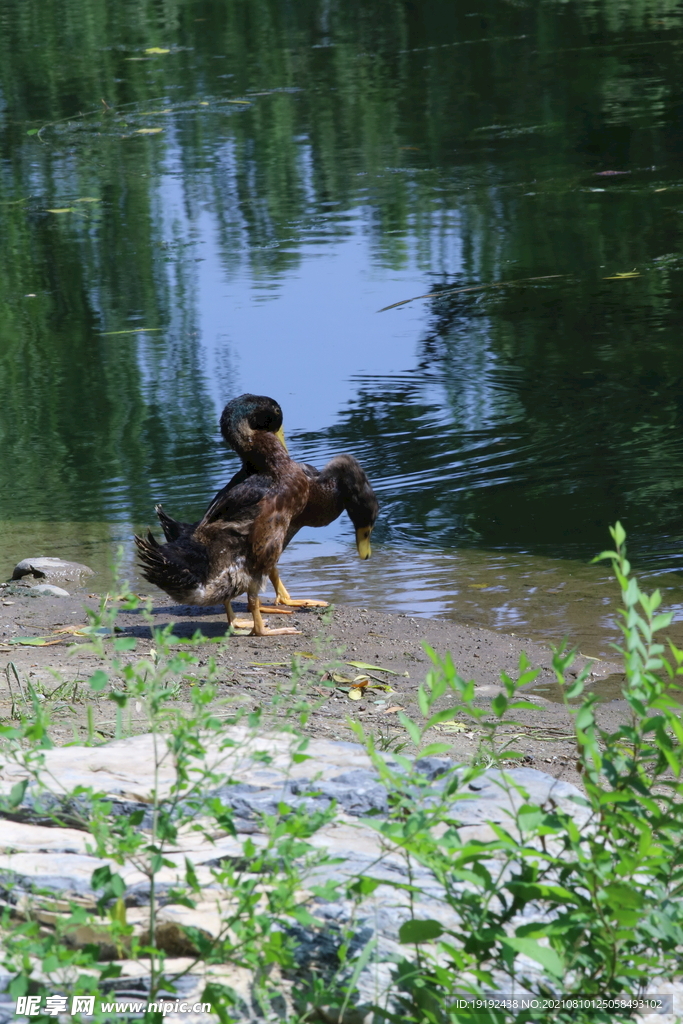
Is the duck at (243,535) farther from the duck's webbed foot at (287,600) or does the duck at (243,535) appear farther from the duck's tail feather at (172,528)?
the duck's webbed foot at (287,600)

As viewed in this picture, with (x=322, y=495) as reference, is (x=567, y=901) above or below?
above

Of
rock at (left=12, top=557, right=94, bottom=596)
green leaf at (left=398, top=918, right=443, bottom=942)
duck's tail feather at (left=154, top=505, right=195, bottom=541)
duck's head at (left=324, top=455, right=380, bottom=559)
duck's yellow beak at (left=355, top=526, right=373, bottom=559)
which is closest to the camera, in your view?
green leaf at (left=398, top=918, right=443, bottom=942)

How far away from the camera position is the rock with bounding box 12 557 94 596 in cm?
595

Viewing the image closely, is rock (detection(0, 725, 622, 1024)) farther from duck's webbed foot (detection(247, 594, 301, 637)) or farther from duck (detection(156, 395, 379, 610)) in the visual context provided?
duck (detection(156, 395, 379, 610))

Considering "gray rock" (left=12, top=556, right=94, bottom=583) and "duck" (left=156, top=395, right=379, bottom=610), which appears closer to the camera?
"duck" (left=156, top=395, right=379, bottom=610)

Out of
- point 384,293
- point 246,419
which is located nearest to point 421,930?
point 246,419

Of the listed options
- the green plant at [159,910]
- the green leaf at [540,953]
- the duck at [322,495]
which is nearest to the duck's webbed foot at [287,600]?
the duck at [322,495]

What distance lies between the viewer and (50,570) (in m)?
5.97

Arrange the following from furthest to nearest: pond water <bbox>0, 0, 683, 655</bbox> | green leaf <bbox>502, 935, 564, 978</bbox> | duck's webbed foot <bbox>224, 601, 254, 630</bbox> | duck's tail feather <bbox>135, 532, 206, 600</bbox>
Result: pond water <bbox>0, 0, 683, 655</bbox>
duck's webbed foot <bbox>224, 601, 254, 630</bbox>
duck's tail feather <bbox>135, 532, 206, 600</bbox>
green leaf <bbox>502, 935, 564, 978</bbox>

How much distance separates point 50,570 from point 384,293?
4.98 m

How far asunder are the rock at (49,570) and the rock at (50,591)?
245mm

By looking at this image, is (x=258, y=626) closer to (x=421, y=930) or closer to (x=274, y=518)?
(x=274, y=518)

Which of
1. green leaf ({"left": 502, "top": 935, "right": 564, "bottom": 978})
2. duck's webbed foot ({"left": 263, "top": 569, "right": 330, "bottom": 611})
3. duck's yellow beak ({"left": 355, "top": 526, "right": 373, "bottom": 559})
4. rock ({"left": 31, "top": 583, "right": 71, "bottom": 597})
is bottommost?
duck's webbed foot ({"left": 263, "top": 569, "right": 330, "bottom": 611})

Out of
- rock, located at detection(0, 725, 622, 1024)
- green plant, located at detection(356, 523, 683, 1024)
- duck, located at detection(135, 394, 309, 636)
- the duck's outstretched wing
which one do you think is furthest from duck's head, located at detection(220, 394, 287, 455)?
green plant, located at detection(356, 523, 683, 1024)
